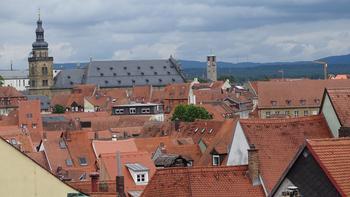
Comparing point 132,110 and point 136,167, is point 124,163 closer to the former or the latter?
point 136,167

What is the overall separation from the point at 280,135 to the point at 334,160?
15239 millimetres

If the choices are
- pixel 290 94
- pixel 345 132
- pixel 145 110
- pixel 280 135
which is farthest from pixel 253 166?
pixel 145 110

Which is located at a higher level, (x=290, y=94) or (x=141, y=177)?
(x=290, y=94)

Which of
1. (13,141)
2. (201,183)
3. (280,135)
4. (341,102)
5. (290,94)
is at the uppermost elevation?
(290,94)

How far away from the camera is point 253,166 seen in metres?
29.4

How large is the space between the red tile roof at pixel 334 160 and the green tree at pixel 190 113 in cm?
10777

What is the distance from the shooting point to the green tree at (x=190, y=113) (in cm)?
12669

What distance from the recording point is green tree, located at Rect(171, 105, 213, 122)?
416ft

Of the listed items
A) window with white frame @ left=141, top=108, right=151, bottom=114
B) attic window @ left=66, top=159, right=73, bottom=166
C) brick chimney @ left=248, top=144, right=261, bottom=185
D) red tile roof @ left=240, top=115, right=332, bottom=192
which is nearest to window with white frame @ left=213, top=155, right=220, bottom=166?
red tile roof @ left=240, top=115, right=332, bottom=192

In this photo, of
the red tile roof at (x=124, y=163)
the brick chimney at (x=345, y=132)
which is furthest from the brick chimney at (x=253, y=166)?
the red tile roof at (x=124, y=163)

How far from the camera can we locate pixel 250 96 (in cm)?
19075

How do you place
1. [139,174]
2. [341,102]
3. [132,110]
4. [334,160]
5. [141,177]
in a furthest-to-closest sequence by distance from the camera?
[132,110], [141,177], [139,174], [341,102], [334,160]

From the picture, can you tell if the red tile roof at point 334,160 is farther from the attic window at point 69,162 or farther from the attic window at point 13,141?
the attic window at point 13,141

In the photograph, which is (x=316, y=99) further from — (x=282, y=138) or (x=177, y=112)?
(x=282, y=138)
